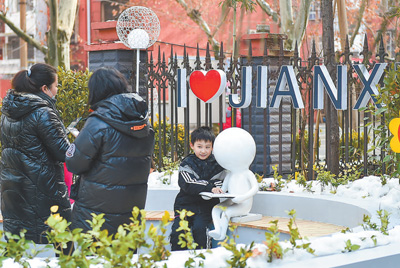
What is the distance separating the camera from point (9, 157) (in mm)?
4410

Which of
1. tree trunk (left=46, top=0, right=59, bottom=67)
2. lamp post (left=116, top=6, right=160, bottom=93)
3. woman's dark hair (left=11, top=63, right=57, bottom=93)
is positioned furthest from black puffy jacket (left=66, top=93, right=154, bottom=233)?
tree trunk (left=46, top=0, right=59, bottom=67)

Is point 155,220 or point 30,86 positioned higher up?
point 30,86

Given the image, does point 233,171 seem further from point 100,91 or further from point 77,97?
point 77,97

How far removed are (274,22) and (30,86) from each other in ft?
35.4

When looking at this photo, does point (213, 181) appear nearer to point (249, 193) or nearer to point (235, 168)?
point (235, 168)

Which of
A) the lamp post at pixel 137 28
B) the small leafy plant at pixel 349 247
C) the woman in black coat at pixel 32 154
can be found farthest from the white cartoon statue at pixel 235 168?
the lamp post at pixel 137 28

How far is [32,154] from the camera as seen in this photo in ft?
14.3

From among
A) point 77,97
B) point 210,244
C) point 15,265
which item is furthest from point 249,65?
point 15,265

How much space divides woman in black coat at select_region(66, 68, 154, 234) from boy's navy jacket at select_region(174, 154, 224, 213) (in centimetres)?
114

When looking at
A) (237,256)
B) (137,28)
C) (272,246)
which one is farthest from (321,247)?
(137,28)

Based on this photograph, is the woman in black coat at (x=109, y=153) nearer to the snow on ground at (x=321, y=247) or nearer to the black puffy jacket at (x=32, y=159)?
the black puffy jacket at (x=32, y=159)

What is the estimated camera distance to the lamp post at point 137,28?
28.1 feet

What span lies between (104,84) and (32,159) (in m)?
0.91

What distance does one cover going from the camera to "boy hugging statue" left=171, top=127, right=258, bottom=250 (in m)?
5.01
